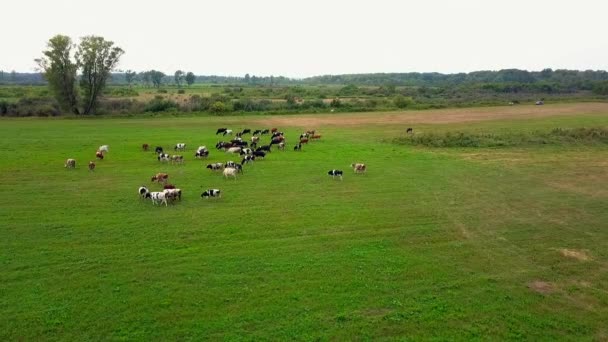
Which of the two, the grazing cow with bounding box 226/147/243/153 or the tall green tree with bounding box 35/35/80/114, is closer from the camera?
the grazing cow with bounding box 226/147/243/153

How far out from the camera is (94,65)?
64875 millimetres

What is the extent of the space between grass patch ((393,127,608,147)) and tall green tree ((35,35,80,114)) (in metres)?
48.8

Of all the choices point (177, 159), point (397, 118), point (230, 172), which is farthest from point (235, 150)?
point (397, 118)

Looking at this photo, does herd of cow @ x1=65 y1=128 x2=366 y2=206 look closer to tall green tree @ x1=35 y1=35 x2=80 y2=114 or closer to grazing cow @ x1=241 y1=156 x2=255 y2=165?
grazing cow @ x1=241 y1=156 x2=255 y2=165

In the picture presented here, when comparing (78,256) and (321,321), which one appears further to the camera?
(78,256)

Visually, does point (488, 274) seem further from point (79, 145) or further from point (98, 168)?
point (79, 145)

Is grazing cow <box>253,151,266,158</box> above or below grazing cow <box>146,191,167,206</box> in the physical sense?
above

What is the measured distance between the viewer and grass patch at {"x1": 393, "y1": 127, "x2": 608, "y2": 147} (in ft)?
121

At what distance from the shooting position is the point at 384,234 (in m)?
16.1

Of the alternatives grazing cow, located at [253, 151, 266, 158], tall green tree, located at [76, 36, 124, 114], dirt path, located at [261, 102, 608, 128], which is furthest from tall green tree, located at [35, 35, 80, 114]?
grazing cow, located at [253, 151, 266, 158]

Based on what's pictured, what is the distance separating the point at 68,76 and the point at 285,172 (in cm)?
5082

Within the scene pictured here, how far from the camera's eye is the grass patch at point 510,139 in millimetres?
36938

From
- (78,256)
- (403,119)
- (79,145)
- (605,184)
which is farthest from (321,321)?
(403,119)

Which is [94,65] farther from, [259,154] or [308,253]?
[308,253]
